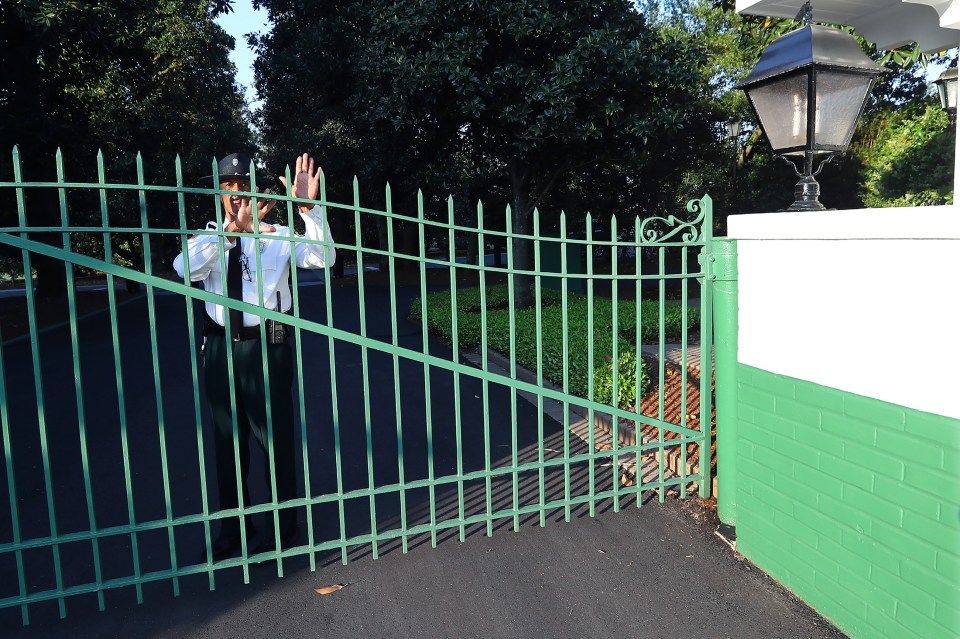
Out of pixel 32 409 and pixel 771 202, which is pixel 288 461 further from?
pixel 771 202

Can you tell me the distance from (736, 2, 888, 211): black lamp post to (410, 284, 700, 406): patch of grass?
4.83ft

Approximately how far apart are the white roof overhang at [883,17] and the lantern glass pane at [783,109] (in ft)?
7.92

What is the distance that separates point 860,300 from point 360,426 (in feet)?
15.7

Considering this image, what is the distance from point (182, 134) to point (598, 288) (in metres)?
15.1

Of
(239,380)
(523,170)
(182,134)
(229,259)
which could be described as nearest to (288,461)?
(239,380)

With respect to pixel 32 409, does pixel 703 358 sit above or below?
above

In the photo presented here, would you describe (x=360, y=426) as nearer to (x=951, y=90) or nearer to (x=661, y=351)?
(x=661, y=351)

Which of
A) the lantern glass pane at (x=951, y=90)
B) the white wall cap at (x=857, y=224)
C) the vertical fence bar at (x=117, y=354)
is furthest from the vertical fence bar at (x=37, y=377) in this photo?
the lantern glass pane at (x=951, y=90)

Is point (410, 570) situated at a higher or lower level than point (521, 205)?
lower

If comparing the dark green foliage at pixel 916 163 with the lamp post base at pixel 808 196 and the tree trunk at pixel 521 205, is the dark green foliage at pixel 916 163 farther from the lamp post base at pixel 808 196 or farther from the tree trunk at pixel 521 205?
the lamp post base at pixel 808 196

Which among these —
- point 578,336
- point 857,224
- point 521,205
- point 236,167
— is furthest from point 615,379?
point 521,205

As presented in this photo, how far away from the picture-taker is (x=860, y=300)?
296 cm

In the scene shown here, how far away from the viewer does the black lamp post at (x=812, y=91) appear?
3939 mm

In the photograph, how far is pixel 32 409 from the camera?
802cm
